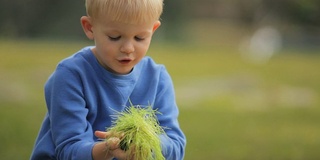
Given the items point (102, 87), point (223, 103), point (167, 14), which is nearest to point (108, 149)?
point (102, 87)

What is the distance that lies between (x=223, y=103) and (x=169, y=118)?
7.40m

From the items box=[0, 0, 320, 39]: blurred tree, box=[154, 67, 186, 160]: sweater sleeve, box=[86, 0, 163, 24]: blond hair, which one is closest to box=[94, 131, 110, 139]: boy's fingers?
box=[154, 67, 186, 160]: sweater sleeve

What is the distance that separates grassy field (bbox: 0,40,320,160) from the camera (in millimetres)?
7658

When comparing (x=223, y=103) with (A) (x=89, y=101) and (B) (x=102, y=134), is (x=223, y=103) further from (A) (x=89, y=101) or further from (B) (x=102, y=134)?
(B) (x=102, y=134)

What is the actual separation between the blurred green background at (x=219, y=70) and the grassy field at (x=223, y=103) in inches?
0.6

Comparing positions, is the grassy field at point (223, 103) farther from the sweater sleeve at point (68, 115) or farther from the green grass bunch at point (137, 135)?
the green grass bunch at point (137, 135)

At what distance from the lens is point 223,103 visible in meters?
11.4

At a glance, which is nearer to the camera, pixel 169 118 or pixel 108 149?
pixel 108 149

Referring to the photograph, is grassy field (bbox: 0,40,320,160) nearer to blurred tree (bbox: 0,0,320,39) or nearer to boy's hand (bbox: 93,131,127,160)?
boy's hand (bbox: 93,131,127,160)

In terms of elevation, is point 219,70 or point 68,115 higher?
point 68,115

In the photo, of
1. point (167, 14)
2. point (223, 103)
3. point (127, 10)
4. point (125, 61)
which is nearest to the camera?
point (127, 10)

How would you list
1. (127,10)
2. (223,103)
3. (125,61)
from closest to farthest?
(127,10) → (125,61) → (223,103)

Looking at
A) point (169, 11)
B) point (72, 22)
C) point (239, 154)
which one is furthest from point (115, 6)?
point (169, 11)

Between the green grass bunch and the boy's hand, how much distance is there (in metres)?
0.02
